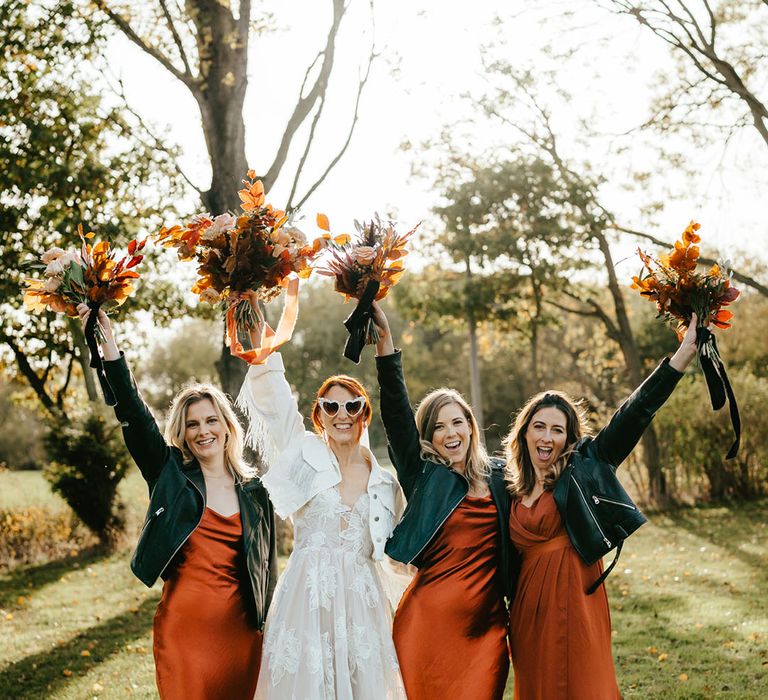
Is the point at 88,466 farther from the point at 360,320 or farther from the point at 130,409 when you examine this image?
the point at 360,320

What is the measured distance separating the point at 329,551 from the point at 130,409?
4.09 feet

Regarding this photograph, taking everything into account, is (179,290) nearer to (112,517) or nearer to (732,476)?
(112,517)

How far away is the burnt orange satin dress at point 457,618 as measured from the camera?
4.42 m

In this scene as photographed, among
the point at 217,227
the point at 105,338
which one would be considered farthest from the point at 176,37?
the point at 105,338

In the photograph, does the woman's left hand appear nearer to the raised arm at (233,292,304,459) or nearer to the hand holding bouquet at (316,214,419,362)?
the hand holding bouquet at (316,214,419,362)

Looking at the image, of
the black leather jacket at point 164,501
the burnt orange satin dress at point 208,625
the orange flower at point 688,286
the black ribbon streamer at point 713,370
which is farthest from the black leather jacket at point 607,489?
the burnt orange satin dress at point 208,625

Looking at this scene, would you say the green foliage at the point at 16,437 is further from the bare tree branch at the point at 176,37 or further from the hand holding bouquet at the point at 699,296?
the hand holding bouquet at the point at 699,296

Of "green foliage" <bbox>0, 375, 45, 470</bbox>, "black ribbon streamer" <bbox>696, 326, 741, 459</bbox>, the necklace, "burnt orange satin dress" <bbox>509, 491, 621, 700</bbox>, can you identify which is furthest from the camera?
"green foliage" <bbox>0, 375, 45, 470</bbox>

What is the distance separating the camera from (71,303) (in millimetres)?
4469

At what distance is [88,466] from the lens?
1382cm

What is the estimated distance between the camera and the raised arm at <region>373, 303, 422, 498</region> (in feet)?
15.5

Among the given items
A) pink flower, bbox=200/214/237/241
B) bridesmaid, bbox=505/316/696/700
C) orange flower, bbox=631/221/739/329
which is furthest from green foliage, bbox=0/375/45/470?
orange flower, bbox=631/221/739/329

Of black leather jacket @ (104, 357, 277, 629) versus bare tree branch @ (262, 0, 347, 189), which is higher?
bare tree branch @ (262, 0, 347, 189)

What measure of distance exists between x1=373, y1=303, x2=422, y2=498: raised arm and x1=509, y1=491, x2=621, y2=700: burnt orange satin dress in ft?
2.13
